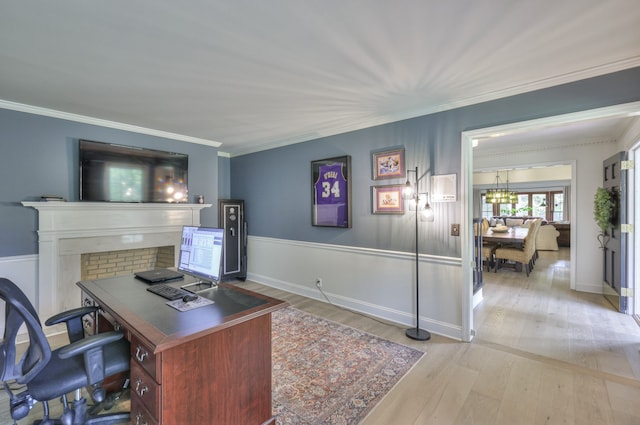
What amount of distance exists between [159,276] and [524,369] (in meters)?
3.04

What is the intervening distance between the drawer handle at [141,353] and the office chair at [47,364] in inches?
8.8

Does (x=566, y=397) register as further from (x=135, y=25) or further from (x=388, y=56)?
(x=135, y=25)

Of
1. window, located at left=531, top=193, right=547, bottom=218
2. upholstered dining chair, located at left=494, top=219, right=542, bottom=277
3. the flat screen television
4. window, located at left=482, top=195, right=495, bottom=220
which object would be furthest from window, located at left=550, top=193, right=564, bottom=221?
the flat screen television

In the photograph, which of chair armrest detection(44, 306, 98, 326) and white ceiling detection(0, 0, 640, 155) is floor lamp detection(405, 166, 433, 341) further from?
chair armrest detection(44, 306, 98, 326)

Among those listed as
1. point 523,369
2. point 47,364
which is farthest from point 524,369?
point 47,364

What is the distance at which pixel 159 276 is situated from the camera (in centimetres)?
225

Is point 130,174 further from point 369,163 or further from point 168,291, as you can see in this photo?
point 369,163

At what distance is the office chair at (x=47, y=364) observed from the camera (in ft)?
4.53

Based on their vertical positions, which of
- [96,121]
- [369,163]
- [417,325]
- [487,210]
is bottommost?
[417,325]

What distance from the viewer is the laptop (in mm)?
2146

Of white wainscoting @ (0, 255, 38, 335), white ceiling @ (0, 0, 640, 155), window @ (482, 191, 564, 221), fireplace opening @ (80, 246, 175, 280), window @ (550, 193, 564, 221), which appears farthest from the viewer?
Result: window @ (482, 191, 564, 221)

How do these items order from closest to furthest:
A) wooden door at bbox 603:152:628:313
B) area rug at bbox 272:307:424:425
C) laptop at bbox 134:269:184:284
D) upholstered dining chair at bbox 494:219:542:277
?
area rug at bbox 272:307:424:425 → laptop at bbox 134:269:184:284 → wooden door at bbox 603:152:628:313 → upholstered dining chair at bbox 494:219:542:277

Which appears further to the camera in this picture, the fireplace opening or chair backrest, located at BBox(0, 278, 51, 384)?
the fireplace opening

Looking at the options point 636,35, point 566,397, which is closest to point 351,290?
point 566,397
